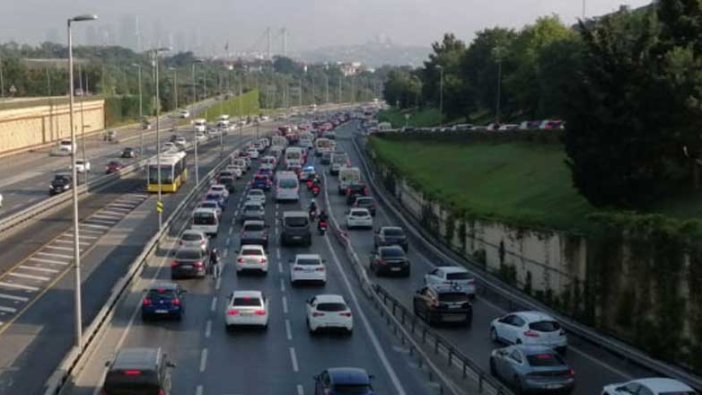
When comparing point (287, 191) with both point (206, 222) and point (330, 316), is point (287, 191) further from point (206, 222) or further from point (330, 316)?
point (330, 316)

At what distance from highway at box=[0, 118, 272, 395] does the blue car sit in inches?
270

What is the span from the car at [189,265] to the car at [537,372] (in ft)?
62.9

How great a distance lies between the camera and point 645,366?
2762 centimetres

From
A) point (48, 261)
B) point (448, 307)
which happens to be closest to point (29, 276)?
point (48, 261)

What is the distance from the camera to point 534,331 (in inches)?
1194

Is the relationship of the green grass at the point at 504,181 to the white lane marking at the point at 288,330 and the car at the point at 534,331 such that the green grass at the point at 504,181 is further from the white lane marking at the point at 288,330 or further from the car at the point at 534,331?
the white lane marking at the point at 288,330

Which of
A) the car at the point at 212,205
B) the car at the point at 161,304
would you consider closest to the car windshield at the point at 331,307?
the car at the point at 161,304

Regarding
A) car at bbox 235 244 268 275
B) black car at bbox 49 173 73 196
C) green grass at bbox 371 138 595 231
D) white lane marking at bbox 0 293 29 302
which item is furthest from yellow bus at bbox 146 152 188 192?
Result: white lane marking at bbox 0 293 29 302

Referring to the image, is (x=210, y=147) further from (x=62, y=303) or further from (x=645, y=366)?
(x=645, y=366)

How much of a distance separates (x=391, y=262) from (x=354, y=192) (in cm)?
2792

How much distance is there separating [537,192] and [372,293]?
1504 cm

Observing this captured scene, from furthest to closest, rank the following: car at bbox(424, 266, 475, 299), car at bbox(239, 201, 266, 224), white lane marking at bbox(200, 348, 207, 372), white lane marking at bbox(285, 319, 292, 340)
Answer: car at bbox(239, 201, 266, 224) < car at bbox(424, 266, 475, 299) < white lane marking at bbox(285, 319, 292, 340) < white lane marking at bbox(200, 348, 207, 372)

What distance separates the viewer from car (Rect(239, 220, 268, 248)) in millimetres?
51375

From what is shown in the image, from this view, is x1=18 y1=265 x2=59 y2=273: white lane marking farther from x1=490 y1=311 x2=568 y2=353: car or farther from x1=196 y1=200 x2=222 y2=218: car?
x1=490 y1=311 x2=568 y2=353: car
